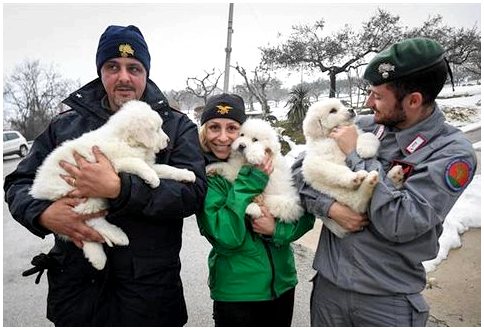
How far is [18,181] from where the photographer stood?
2.19 m

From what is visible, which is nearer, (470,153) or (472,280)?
(470,153)

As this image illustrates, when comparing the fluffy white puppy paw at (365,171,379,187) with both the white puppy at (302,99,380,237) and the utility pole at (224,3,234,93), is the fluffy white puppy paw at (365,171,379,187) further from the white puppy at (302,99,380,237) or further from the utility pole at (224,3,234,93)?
the utility pole at (224,3,234,93)

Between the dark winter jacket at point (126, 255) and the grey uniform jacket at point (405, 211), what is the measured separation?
3.05 feet

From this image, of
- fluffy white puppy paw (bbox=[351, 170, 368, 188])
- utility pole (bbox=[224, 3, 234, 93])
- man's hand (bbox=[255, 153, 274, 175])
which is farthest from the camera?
utility pole (bbox=[224, 3, 234, 93])

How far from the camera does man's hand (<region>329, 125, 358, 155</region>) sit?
225 cm

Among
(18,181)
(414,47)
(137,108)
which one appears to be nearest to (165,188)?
(137,108)

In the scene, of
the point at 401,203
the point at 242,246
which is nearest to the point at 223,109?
the point at 242,246

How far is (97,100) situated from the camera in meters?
2.30

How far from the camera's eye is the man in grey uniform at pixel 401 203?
5.81ft

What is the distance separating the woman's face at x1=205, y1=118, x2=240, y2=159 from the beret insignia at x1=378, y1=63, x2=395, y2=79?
1.08m

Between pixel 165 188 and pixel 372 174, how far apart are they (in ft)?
3.81

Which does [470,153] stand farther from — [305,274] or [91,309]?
[305,274]

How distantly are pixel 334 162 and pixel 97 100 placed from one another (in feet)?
5.34

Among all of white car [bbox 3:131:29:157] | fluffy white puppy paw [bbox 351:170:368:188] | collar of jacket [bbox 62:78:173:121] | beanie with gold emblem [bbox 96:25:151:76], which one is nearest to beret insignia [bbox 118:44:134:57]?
beanie with gold emblem [bbox 96:25:151:76]
